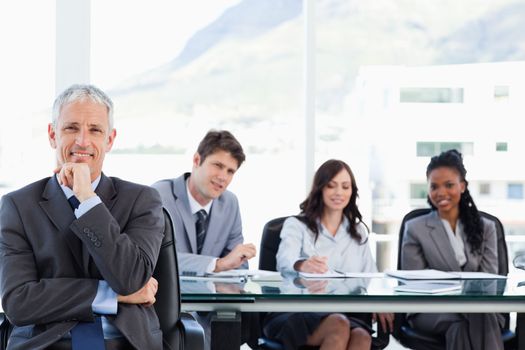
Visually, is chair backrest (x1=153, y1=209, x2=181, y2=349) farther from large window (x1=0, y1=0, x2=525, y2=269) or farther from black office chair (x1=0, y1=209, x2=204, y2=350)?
large window (x1=0, y1=0, x2=525, y2=269)

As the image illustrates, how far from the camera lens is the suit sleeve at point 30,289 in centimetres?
242

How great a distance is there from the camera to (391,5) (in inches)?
274

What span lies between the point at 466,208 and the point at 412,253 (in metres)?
0.35

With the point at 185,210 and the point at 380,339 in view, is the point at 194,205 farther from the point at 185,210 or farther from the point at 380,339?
the point at 380,339

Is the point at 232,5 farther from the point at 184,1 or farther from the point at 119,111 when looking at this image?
the point at 119,111

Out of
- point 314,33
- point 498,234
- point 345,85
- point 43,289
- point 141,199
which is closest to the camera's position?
point 43,289

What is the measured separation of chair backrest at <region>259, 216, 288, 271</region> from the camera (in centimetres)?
393

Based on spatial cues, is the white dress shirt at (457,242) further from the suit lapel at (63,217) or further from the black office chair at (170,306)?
the suit lapel at (63,217)

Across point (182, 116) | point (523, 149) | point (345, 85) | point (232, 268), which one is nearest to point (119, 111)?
point (182, 116)

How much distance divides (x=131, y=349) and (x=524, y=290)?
154cm

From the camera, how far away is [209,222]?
3.97 meters

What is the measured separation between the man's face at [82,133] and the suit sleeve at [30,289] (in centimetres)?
25

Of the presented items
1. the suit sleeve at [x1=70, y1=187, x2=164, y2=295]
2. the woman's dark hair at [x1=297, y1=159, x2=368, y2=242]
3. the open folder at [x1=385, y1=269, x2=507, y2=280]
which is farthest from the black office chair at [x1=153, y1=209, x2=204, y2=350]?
the woman's dark hair at [x1=297, y1=159, x2=368, y2=242]

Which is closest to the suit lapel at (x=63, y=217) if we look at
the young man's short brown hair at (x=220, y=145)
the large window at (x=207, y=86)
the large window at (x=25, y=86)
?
the young man's short brown hair at (x=220, y=145)
